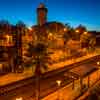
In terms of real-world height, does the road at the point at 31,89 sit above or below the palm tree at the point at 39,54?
below

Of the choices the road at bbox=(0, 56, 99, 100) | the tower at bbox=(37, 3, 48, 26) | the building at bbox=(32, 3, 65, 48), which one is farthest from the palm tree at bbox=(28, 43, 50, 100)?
the tower at bbox=(37, 3, 48, 26)

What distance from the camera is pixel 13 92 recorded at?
28969 millimetres

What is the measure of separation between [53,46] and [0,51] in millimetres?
19153

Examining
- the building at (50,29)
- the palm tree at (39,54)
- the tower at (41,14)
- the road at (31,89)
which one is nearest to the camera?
the palm tree at (39,54)

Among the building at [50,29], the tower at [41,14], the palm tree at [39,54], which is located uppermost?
the tower at [41,14]

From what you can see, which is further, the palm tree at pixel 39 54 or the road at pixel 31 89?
the road at pixel 31 89

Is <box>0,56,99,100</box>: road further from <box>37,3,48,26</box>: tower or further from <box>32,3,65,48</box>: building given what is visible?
<box>37,3,48,26</box>: tower

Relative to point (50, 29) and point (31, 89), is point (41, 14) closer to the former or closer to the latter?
point (50, 29)

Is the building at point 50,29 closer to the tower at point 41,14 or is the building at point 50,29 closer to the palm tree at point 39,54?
the tower at point 41,14

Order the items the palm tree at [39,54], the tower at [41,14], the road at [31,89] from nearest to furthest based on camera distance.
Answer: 1. the palm tree at [39,54]
2. the road at [31,89]
3. the tower at [41,14]

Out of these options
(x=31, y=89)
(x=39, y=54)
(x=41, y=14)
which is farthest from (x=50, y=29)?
(x=39, y=54)

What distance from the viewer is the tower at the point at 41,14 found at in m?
77.4

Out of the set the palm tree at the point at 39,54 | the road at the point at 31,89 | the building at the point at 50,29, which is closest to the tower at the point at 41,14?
the building at the point at 50,29

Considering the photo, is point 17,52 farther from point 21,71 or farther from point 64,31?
point 64,31
